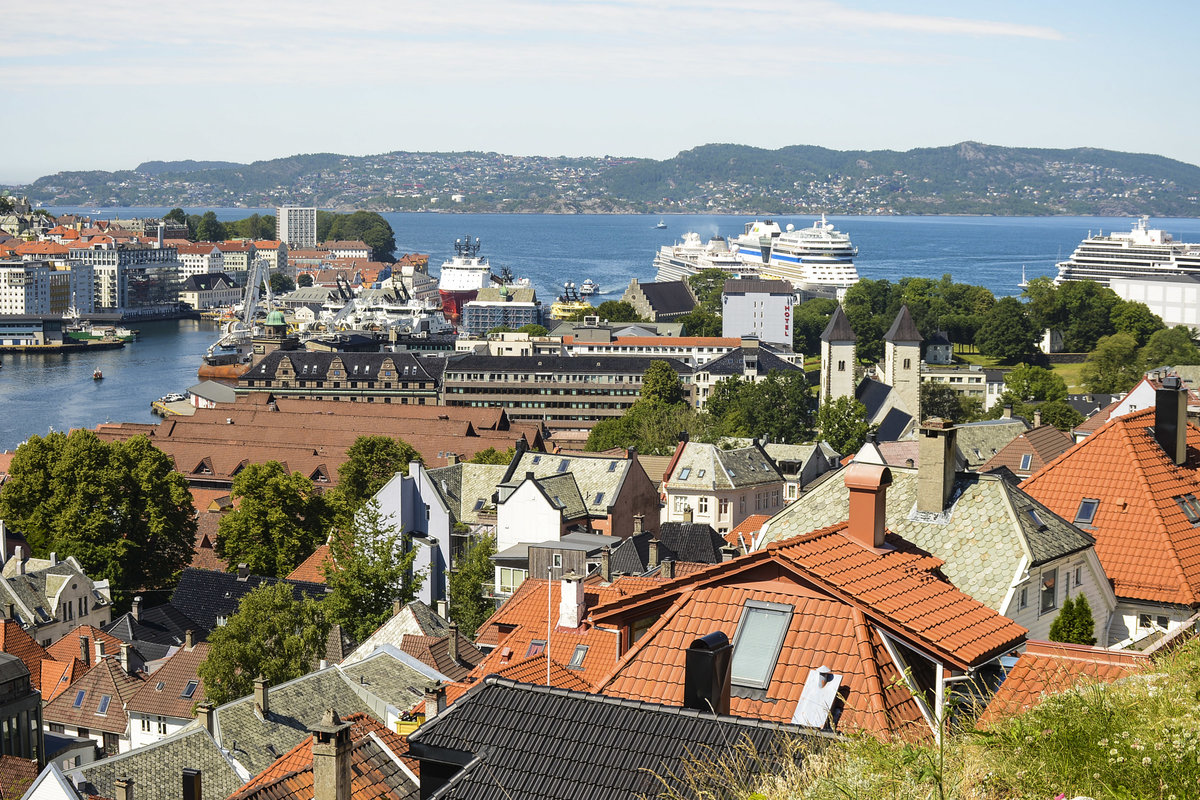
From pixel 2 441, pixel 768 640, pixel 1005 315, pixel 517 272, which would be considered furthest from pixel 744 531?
pixel 517 272

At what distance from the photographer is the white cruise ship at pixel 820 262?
128 m

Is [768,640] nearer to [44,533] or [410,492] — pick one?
[410,492]

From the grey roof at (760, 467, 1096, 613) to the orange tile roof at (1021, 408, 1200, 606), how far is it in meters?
0.81

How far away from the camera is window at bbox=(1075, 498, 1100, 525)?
44.3 feet

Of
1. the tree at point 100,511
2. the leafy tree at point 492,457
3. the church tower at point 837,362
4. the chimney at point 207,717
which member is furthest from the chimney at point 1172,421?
the church tower at point 837,362

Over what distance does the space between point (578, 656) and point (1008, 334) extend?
6937 centimetres

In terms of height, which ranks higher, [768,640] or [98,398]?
[768,640]

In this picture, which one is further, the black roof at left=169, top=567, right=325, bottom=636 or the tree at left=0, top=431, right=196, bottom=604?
the tree at left=0, top=431, right=196, bottom=604

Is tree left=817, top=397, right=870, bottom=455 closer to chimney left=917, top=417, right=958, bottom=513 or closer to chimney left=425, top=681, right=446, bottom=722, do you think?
chimney left=425, top=681, right=446, bottom=722

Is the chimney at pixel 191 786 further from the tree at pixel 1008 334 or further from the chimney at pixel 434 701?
the tree at pixel 1008 334

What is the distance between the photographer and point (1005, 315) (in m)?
80.9

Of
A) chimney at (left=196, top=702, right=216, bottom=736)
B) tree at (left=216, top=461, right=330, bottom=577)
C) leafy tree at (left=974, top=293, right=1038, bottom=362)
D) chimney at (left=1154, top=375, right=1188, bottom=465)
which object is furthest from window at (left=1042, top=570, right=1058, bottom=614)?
leafy tree at (left=974, top=293, right=1038, bottom=362)

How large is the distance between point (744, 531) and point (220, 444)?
25.1 m

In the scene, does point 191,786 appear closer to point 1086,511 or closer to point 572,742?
point 1086,511
